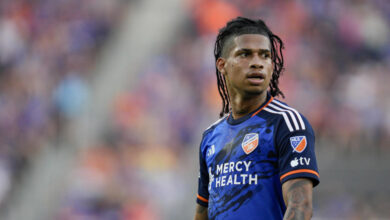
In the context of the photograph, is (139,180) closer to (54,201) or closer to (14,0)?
(54,201)

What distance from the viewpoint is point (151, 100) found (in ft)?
38.9

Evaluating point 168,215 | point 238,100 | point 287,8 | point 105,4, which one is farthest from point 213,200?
point 105,4

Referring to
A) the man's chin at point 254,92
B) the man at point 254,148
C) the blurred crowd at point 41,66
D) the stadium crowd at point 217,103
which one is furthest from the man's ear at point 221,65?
the blurred crowd at point 41,66

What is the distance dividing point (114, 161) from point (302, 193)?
8163 millimetres

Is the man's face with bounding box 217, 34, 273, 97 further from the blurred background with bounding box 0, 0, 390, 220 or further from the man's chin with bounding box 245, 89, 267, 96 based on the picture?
the blurred background with bounding box 0, 0, 390, 220

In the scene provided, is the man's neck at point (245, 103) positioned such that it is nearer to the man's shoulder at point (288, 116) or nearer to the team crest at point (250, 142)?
the man's shoulder at point (288, 116)

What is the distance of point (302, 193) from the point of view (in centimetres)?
321

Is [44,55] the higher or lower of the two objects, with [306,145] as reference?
higher

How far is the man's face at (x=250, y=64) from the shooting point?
3547mm

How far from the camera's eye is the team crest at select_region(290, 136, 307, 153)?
10.7 ft

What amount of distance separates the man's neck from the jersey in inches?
1.4

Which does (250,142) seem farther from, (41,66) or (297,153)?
(41,66)

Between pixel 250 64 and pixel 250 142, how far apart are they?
406mm

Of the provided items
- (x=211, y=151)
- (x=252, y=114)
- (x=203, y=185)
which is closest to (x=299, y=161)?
(x=252, y=114)
